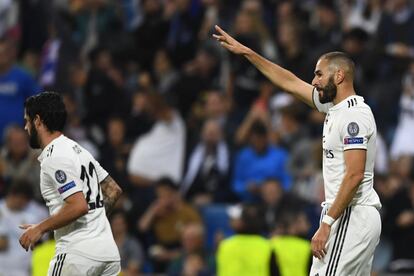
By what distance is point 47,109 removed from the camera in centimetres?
907

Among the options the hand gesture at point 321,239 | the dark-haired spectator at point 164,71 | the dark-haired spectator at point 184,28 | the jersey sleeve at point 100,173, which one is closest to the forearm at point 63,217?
the jersey sleeve at point 100,173

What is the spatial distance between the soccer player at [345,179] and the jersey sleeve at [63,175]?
5.61 ft

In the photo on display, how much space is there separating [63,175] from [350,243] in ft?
6.80

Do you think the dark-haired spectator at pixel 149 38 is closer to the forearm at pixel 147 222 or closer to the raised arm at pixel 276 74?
the forearm at pixel 147 222

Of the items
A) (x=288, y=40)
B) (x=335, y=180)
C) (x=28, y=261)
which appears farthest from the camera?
(x=288, y=40)

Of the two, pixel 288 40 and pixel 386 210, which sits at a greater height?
pixel 288 40

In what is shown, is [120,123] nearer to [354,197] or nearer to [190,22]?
[190,22]

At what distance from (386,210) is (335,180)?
5806 mm

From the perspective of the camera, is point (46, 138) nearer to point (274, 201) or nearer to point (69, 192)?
point (69, 192)

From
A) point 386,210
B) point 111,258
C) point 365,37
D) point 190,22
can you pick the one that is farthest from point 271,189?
point 111,258

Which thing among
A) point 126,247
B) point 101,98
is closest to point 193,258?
point 126,247

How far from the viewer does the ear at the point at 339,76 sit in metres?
9.10

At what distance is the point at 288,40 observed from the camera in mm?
17141

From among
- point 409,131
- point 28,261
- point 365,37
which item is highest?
point 365,37
